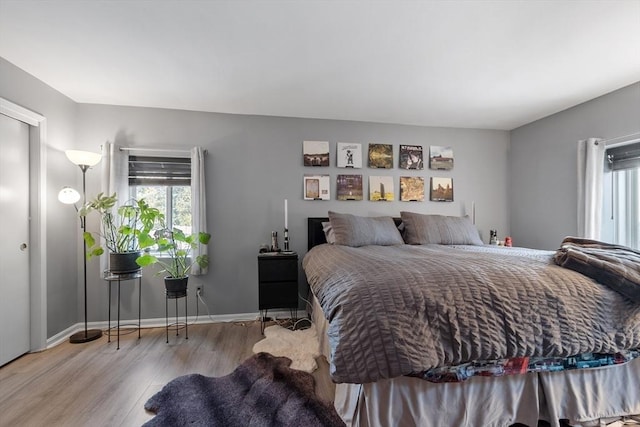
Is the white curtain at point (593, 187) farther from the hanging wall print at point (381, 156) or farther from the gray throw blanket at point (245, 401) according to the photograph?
the gray throw blanket at point (245, 401)

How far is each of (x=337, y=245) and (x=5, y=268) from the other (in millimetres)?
2675

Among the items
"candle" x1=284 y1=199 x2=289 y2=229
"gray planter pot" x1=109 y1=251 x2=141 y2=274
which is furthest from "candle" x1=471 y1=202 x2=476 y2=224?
"gray planter pot" x1=109 y1=251 x2=141 y2=274

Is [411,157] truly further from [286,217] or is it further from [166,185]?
[166,185]

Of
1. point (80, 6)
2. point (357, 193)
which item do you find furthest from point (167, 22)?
point (357, 193)

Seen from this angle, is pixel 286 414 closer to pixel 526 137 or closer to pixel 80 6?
pixel 80 6

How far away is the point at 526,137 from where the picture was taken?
346cm

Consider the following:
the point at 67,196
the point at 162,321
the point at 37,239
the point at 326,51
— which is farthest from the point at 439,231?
the point at 37,239

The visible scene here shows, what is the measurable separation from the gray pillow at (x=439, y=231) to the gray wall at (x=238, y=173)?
48 cm

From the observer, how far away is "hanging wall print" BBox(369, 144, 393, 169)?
3379mm

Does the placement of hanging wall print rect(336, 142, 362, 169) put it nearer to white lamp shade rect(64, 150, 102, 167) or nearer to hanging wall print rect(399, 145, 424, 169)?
hanging wall print rect(399, 145, 424, 169)

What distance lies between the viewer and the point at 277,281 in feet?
8.82

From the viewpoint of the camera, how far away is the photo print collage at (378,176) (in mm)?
3238

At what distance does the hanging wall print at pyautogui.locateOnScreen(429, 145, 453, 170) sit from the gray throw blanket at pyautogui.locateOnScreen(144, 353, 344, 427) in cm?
291

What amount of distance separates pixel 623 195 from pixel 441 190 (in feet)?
5.38
